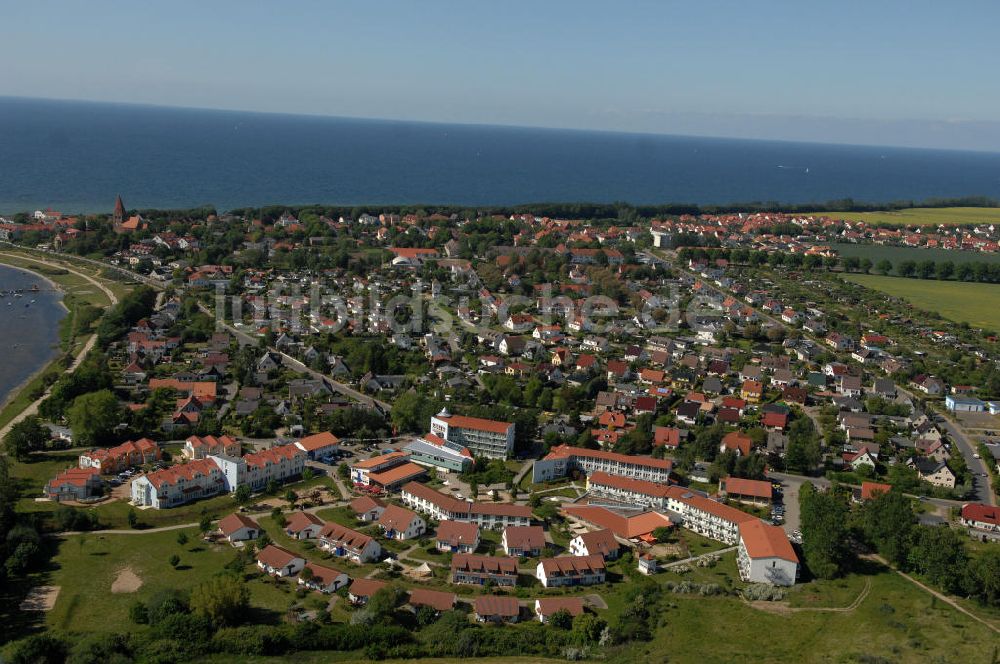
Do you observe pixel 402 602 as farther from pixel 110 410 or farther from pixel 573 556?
pixel 110 410

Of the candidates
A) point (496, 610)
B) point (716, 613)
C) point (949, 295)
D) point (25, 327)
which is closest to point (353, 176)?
point (25, 327)

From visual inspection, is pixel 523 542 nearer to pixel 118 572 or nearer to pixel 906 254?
pixel 118 572

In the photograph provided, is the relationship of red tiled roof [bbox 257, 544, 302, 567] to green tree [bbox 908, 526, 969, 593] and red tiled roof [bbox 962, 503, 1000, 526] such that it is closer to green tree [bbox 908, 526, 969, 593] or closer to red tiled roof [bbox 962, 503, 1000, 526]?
green tree [bbox 908, 526, 969, 593]

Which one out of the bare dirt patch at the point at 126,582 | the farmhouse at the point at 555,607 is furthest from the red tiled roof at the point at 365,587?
the bare dirt patch at the point at 126,582

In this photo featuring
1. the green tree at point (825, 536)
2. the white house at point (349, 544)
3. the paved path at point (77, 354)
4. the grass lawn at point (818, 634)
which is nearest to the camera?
the grass lawn at point (818, 634)

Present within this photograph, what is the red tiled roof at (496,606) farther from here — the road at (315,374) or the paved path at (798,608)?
the road at (315,374)

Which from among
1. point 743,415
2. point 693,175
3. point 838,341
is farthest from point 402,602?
point 693,175

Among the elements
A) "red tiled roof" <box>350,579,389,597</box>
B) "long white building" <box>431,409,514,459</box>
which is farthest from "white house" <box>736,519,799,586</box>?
"long white building" <box>431,409,514,459</box>
